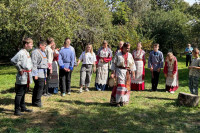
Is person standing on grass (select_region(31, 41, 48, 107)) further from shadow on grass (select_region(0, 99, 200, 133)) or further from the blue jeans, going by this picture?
the blue jeans

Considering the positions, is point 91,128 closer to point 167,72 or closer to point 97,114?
point 97,114

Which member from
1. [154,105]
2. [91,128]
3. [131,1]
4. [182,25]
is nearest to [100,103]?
[154,105]

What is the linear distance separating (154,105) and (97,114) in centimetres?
209

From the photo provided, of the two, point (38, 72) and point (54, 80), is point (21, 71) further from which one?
point (54, 80)

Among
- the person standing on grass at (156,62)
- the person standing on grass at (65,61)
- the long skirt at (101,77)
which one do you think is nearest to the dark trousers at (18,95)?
the person standing on grass at (65,61)

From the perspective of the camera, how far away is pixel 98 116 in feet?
19.5

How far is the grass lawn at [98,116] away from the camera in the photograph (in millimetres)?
5094

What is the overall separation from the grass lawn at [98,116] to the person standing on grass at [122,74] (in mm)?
294

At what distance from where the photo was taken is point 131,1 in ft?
143

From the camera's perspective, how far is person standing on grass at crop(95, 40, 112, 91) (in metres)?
9.65

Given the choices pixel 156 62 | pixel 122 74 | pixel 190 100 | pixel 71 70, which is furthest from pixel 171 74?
pixel 71 70

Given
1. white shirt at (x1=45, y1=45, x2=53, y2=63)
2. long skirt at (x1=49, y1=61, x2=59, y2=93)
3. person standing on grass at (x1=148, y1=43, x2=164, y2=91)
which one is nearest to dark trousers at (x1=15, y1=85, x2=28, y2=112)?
white shirt at (x1=45, y1=45, x2=53, y2=63)

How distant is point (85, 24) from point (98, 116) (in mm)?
16725

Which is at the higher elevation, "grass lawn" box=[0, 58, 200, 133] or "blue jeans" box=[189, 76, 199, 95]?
"blue jeans" box=[189, 76, 199, 95]
